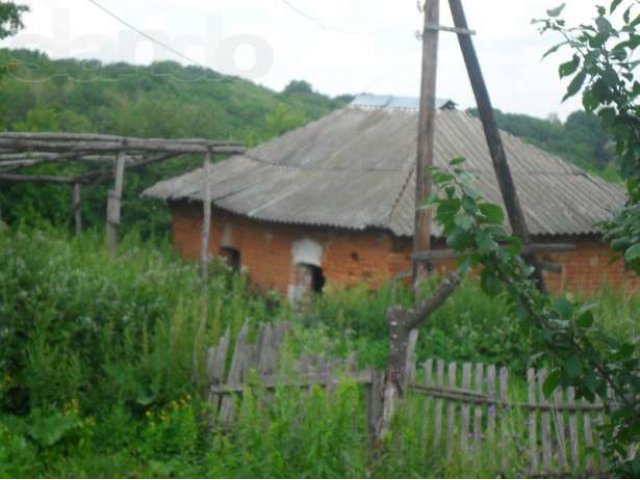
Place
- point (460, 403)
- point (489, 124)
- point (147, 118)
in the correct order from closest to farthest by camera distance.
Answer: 1. point (460, 403)
2. point (489, 124)
3. point (147, 118)

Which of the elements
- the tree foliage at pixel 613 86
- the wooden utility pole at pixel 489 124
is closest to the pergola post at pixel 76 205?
the wooden utility pole at pixel 489 124

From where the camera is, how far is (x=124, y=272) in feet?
34.1

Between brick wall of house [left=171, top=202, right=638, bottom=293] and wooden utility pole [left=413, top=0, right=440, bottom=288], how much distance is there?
6.52 ft

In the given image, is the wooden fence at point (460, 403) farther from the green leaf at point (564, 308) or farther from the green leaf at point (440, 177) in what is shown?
the green leaf at point (440, 177)

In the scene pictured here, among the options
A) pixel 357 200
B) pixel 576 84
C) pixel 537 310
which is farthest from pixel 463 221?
pixel 357 200

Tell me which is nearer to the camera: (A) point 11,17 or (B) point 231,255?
(A) point 11,17

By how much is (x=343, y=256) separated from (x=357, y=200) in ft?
2.83

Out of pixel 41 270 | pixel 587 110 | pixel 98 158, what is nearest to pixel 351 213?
pixel 98 158

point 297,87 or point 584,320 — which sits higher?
point 297,87

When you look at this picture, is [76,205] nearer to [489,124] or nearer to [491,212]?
[489,124]

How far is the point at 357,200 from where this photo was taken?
16234 mm

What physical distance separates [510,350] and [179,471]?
4496 mm

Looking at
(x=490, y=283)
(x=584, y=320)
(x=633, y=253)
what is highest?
(x=633, y=253)

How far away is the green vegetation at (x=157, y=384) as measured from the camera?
23.2 ft
